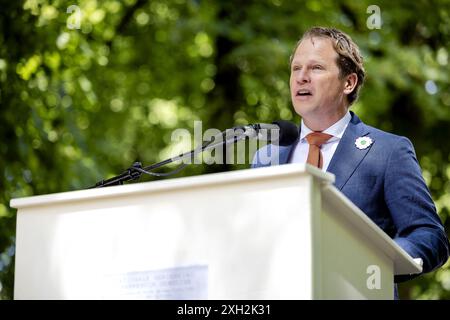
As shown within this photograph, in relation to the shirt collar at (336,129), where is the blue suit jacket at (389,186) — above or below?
below

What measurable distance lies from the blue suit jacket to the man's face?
190 millimetres

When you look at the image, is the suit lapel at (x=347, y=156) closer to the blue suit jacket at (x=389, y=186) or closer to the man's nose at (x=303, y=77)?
the blue suit jacket at (x=389, y=186)

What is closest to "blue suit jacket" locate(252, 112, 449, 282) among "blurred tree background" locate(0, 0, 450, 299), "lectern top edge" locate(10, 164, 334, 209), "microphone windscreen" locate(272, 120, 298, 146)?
"microphone windscreen" locate(272, 120, 298, 146)

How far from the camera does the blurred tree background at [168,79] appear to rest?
845 cm

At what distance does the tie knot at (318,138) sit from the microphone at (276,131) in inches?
21.0

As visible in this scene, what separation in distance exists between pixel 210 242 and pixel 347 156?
1.37m

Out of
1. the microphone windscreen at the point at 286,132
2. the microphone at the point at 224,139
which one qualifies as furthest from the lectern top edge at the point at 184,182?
the microphone windscreen at the point at 286,132

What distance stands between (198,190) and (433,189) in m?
8.39

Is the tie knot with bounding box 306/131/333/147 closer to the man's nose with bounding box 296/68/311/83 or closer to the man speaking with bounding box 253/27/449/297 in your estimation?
the man speaking with bounding box 253/27/449/297

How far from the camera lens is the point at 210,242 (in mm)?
2863

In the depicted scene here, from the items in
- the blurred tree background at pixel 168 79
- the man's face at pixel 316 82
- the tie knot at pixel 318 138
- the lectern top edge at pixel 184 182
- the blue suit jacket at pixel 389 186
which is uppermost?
the blurred tree background at pixel 168 79

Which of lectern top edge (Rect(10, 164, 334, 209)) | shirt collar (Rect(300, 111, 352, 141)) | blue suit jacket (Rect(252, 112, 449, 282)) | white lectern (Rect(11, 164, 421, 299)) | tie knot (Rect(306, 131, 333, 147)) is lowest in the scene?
white lectern (Rect(11, 164, 421, 299))

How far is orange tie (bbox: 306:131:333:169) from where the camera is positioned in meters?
4.16

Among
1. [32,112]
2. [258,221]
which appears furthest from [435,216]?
[32,112]
